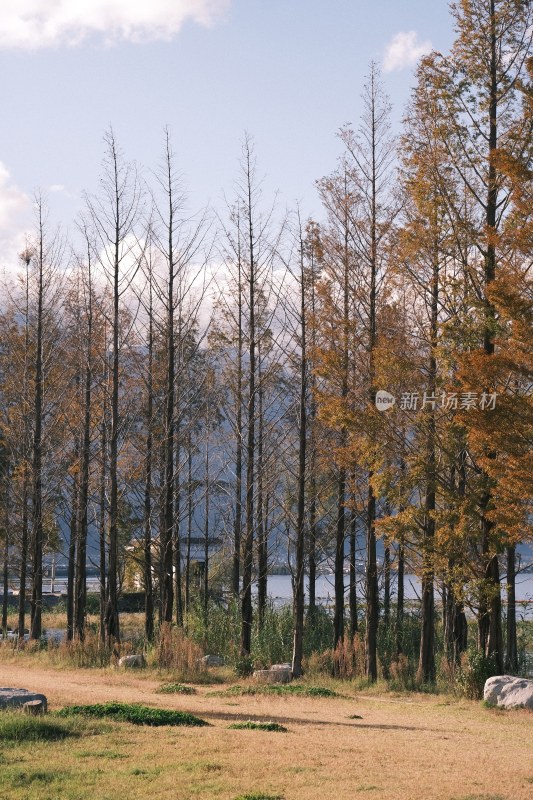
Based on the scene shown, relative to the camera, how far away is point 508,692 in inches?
616

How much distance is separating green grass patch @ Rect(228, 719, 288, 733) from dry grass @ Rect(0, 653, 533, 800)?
20 centimetres

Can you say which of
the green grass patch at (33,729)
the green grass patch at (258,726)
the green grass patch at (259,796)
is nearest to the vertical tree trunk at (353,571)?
the green grass patch at (258,726)

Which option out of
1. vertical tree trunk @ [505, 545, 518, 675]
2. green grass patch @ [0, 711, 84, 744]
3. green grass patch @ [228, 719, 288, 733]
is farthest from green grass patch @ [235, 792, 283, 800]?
vertical tree trunk @ [505, 545, 518, 675]

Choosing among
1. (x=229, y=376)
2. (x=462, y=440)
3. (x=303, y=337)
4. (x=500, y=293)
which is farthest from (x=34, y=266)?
(x=500, y=293)

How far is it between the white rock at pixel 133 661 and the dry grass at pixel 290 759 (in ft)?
18.6

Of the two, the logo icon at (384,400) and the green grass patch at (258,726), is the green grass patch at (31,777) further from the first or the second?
the logo icon at (384,400)

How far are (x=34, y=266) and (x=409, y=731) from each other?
64.7ft

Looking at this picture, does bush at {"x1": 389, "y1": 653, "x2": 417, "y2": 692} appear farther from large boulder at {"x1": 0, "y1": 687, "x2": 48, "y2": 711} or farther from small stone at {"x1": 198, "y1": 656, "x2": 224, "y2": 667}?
large boulder at {"x1": 0, "y1": 687, "x2": 48, "y2": 711}

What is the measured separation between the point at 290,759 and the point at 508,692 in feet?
23.9

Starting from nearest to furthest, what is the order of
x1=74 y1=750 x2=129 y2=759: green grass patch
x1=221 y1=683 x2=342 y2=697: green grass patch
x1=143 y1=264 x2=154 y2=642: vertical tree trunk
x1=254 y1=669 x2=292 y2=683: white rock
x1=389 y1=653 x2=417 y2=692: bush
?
x1=74 y1=750 x2=129 y2=759: green grass patch
x1=221 y1=683 x2=342 y2=697: green grass patch
x1=389 y1=653 x2=417 y2=692: bush
x1=254 y1=669 x2=292 y2=683: white rock
x1=143 y1=264 x2=154 y2=642: vertical tree trunk

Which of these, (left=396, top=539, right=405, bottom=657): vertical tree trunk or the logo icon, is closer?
the logo icon

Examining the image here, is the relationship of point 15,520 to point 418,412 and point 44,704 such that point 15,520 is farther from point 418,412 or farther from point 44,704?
point 44,704

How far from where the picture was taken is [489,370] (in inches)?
615

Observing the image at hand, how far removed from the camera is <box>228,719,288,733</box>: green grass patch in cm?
1195
